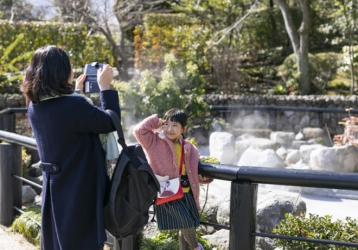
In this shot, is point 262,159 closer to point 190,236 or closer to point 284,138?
point 284,138

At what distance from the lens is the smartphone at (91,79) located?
2971 millimetres

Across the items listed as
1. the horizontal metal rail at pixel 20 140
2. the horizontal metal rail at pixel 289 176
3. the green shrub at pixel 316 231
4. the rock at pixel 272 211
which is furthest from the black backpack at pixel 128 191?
the rock at pixel 272 211

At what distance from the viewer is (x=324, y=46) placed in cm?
1991

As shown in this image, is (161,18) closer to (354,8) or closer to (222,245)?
(354,8)

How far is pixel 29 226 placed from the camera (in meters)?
4.76

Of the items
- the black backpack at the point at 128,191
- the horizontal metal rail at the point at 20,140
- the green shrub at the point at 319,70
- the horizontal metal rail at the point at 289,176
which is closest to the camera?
the horizontal metal rail at the point at 289,176

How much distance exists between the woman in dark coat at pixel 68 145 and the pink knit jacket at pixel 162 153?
0.40 meters

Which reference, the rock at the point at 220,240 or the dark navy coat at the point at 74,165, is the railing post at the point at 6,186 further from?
the dark navy coat at the point at 74,165

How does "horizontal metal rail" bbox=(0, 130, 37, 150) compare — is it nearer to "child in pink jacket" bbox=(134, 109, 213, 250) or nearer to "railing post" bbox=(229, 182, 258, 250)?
"child in pink jacket" bbox=(134, 109, 213, 250)

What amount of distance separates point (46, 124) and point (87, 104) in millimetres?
240

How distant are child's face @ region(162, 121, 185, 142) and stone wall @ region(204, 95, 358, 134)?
9489 millimetres

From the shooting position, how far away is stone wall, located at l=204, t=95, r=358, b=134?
12.8 m

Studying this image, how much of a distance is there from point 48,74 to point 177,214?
1123 millimetres

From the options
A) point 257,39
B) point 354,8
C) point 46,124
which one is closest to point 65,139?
point 46,124
